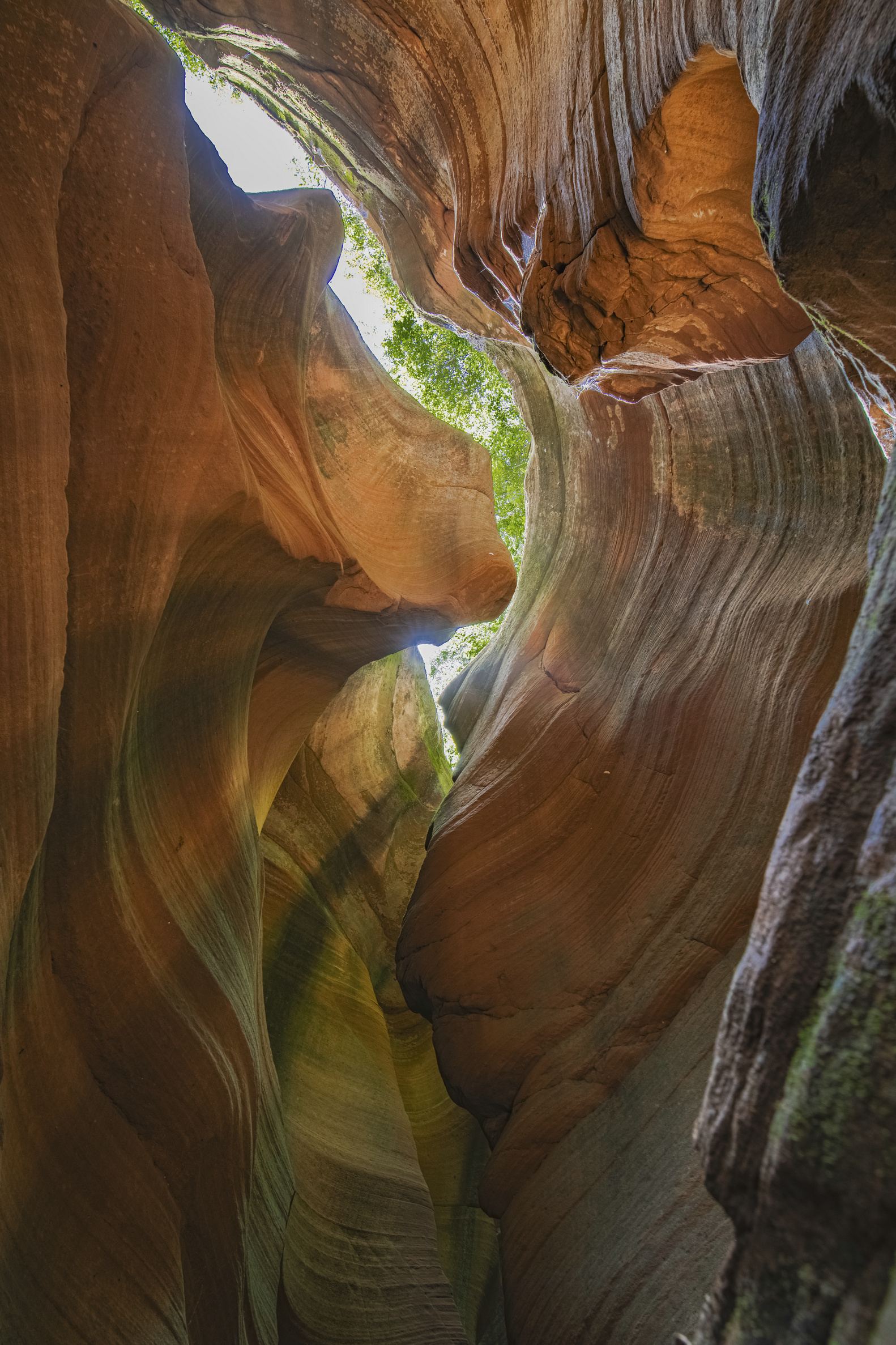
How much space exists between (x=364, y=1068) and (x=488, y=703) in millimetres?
4511

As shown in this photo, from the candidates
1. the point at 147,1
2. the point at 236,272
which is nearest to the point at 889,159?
the point at 236,272

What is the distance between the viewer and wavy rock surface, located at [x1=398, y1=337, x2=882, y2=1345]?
18.3 feet

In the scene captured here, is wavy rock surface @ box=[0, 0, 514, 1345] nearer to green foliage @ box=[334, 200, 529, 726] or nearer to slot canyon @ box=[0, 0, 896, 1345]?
slot canyon @ box=[0, 0, 896, 1345]

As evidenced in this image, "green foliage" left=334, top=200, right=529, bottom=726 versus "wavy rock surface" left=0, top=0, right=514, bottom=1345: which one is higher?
"green foliage" left=334, top=200, right=529, bottom=726

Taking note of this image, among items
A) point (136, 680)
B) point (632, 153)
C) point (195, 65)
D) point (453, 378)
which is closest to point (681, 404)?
point (632, 153)

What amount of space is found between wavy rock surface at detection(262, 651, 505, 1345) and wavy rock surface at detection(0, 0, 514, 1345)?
84cm

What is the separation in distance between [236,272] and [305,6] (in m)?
2.95

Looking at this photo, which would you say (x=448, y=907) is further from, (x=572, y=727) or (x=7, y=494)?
(x=7, y=494)

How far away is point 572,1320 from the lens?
5230mm

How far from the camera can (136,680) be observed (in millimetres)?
4754

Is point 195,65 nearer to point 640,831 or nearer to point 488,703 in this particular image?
point 488,703

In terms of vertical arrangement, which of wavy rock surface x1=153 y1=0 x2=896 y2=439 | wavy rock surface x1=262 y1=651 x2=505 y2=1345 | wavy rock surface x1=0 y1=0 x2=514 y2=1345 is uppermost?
wavy rock surface x1=153 y1=0 x2=896 y2=439

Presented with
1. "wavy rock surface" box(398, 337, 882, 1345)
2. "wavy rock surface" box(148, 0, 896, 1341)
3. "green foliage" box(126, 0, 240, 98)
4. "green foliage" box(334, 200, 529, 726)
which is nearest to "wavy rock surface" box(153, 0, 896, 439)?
"wavy rock surface" box(148, 0, 896, 1341)

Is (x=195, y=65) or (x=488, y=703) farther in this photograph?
(x=195, y=65)
